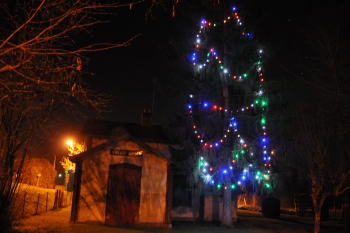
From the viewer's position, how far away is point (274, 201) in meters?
27.7

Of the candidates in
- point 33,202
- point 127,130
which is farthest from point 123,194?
point 33,202

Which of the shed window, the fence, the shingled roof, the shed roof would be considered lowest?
the fence

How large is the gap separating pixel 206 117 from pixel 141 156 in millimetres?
4125

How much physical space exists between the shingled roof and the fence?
17.1 ft

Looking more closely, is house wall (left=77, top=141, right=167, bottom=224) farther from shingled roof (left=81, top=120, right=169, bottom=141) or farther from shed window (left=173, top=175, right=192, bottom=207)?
shingled roof (left=81, top=120, right=169, bottom=141)

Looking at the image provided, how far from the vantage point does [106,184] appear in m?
18.3

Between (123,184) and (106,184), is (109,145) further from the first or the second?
(123,184)

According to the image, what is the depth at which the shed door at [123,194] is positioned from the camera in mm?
18062

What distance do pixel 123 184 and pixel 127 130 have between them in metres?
6.60

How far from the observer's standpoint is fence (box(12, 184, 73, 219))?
722 inches

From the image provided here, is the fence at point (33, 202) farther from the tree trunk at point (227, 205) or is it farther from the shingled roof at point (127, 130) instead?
the tree trunk at point (227, 205)

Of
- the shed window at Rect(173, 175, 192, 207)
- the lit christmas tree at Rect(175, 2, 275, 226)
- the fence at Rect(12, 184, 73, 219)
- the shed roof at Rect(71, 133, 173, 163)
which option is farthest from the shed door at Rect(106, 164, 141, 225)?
the fence at Rect(12, 184, 73, 219)

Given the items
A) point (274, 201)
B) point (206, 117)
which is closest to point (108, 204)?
point (206, 117)

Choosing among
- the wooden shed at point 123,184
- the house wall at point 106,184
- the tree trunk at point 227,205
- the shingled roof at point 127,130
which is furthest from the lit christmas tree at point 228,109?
the shingled roof at point 127,130
